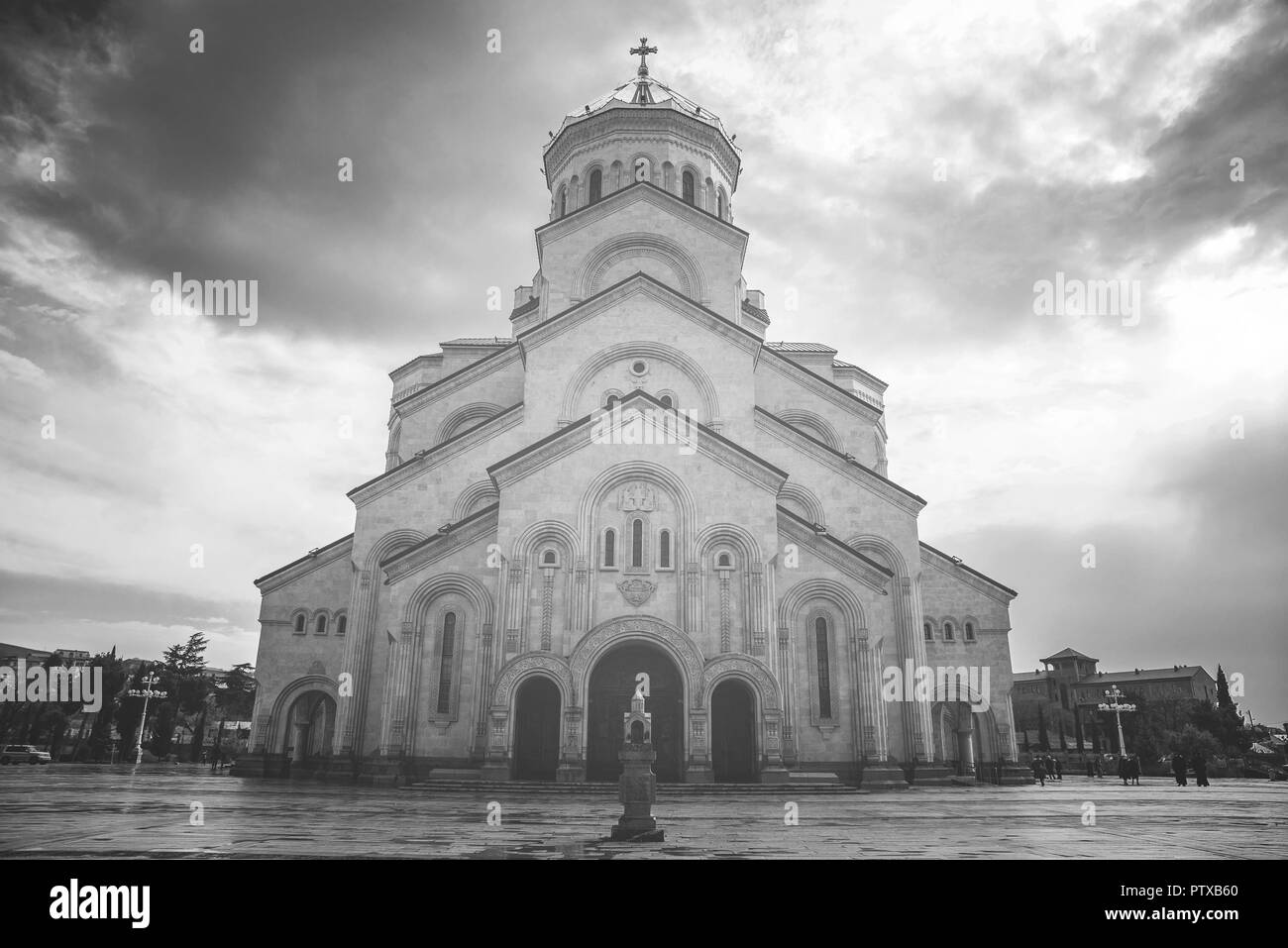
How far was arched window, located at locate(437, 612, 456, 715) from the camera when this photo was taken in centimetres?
2148

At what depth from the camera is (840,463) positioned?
25391 millimetres

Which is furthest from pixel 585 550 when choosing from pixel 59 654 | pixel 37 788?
pixel 59 654

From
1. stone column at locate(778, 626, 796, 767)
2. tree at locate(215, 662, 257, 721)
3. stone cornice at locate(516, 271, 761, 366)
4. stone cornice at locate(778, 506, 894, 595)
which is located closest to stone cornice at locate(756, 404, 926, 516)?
stone cornice at locate(516, 271, 761, 366)

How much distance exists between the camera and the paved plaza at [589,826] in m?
7.53

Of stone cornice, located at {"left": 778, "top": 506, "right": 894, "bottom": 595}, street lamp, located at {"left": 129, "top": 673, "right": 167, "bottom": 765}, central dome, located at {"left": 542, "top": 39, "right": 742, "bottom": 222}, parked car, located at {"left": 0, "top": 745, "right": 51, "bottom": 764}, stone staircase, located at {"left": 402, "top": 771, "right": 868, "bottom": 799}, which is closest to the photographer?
stone staircase, located at {"left": 402, "top": 771, "right": 868, "bottom": 799}

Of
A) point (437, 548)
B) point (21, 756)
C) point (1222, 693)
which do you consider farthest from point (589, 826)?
point (1222, 693)

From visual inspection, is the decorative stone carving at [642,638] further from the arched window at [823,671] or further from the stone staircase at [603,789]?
the arched window at [823,671]

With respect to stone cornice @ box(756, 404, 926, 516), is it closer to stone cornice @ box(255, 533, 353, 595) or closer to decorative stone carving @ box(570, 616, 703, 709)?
decorative stone carving @ box(570, 616, 703, 709)

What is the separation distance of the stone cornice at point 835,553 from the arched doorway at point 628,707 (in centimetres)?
531

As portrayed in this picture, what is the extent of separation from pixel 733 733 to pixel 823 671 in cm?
324

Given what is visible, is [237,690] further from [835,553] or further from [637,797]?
[637,797]

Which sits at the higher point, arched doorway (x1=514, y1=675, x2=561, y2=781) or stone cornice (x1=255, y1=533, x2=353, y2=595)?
stone cornice (x1=255, y1=533, x2=353, y2=595)

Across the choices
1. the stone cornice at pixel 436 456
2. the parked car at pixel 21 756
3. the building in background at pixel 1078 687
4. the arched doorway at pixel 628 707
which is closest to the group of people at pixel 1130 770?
the arched doorway at pixel 628 707

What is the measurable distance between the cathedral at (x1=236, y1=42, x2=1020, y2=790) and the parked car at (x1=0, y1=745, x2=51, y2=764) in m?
27.6
